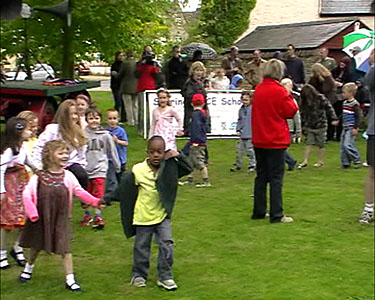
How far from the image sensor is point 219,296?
6520 mm

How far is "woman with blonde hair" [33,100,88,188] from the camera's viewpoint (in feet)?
27.1

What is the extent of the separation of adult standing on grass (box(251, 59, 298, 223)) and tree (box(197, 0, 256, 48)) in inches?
951

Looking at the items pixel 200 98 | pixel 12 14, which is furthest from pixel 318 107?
pixel 12 14

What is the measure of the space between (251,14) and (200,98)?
24406 mm

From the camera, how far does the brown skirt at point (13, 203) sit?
7199mm

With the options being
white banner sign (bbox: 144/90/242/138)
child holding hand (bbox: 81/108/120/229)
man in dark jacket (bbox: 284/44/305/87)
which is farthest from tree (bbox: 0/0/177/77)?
child holding hand (bbox: 81/108/120/229)

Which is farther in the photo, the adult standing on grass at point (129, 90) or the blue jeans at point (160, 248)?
the adult standing on grass at point (129, 90)

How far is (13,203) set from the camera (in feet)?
23.8

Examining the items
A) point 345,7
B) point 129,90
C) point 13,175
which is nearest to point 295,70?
point 129,90

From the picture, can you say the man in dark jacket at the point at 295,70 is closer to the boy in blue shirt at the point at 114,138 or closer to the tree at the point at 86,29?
the tree at the point at 86,29

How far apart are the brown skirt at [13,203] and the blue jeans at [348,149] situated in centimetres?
742

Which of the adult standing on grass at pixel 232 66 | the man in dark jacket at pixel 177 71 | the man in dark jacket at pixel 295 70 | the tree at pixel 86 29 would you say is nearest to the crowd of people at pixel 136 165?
the man in dark jacket at pixel 295 70

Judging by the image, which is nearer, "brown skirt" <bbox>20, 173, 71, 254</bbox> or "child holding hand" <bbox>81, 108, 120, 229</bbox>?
"brown skirt" <bbox>20, 173, 71, 254</bbox>

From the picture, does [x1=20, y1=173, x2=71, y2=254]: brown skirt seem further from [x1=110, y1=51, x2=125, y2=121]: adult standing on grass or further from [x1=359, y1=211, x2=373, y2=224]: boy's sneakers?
[x1=110, y1=51, x2=125, y2=121]: adult standing on grass
